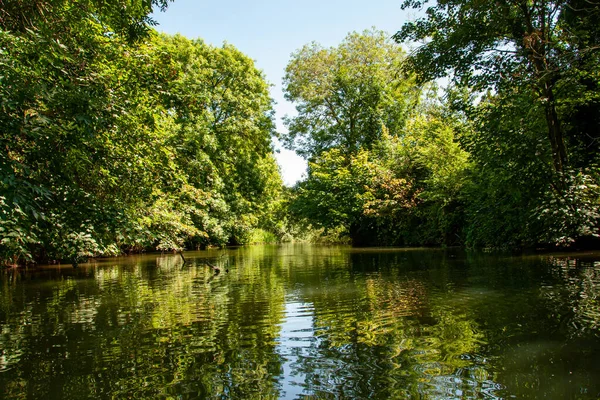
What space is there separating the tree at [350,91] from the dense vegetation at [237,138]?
15.0 ft

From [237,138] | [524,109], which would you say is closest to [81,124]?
[524,109]

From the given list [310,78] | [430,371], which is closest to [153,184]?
[430,371]

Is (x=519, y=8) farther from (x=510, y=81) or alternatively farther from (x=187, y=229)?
(x=187, y=229)

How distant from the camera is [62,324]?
6695mm

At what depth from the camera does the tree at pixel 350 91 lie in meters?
36.7

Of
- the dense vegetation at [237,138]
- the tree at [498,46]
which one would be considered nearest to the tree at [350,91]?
the dense vegetation at [237,138]

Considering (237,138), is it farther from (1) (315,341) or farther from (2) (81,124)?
(1) (315,341)

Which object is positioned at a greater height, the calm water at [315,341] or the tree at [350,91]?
the tree at [350,91]

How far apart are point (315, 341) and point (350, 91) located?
33.3 m

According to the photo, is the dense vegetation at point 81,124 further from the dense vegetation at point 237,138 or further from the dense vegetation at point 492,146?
the dense vegetation at point 492,146

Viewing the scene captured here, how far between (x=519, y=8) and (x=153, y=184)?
12584mm

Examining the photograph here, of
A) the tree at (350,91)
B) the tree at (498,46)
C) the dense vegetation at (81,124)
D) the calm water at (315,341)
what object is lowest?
the calm water at (315,341)

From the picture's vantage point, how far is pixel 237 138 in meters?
34.0


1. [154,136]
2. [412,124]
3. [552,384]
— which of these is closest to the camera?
[552,384]
